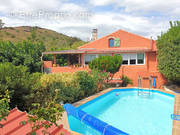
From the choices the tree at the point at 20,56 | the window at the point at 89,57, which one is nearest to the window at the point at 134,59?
the window at the point at 89,57

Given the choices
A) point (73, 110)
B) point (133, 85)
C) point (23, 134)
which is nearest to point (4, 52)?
point (73, 110)

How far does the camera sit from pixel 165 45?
14.6m

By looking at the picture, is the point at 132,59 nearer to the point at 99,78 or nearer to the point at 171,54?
the point at 171,54

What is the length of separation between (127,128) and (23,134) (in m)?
5.89

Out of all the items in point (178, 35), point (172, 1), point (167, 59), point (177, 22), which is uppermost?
→ point (172, 1)

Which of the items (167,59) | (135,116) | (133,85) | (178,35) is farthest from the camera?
(133,85)

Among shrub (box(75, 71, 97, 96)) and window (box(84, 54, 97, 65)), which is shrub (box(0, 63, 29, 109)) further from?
window (box(84, 54, 97, 65))

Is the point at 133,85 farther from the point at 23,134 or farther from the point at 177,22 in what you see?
the point at 23,134

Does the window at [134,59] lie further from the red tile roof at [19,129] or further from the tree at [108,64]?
the red tile roof at [19,129]

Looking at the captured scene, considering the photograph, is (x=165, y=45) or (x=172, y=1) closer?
(x=165, y=45)

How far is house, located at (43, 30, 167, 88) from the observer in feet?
54.9

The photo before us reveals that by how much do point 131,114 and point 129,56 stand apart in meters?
13.4

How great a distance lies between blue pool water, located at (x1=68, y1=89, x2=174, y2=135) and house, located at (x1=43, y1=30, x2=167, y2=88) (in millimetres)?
3110

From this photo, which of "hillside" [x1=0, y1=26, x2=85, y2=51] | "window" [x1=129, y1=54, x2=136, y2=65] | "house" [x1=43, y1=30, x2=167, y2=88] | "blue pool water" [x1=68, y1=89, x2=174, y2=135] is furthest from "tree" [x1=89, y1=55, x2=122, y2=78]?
"hillside" [x1=0, y1=26, x2=85, y2=51]
